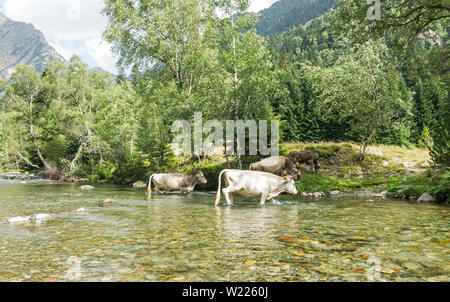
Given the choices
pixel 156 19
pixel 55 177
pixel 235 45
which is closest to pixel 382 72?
pixel 235 45

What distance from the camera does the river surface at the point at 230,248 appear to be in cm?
481

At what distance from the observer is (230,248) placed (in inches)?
250

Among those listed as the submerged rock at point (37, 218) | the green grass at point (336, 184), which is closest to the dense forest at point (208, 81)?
the green grass at point (336, 184)

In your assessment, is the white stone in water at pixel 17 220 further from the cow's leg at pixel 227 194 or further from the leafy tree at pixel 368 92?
the leafy tree at pixel 368 92

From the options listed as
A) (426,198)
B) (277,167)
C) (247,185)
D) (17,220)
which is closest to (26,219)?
(17,220)

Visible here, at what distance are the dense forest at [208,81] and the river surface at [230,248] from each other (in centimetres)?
941

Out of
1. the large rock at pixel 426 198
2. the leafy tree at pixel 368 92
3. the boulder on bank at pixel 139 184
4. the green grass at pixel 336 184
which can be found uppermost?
the leafy tree at pixel 368 92

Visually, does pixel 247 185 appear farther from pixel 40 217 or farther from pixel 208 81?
pixel 208 81

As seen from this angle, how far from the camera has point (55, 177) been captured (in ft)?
134

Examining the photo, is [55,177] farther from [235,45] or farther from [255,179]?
[255,179]

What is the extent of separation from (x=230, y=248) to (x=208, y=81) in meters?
18.4

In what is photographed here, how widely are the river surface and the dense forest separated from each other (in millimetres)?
9407
